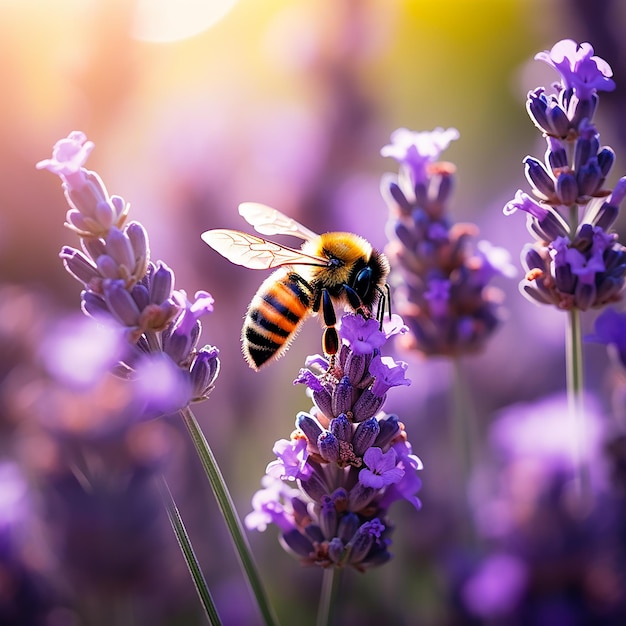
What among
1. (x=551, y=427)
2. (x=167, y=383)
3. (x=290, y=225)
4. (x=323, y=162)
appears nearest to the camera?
(x=167, y=383)

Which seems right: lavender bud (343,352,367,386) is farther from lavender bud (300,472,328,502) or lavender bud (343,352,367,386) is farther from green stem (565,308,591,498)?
green stem (565,308,591,498)

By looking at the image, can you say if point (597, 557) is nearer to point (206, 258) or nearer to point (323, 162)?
point (206, 258)

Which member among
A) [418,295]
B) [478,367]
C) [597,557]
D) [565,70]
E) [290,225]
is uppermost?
[565,70]

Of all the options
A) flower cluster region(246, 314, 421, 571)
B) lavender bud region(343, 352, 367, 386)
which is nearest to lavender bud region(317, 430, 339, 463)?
flower cluster region(246, 314, 421, 571)

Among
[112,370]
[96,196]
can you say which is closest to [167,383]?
[112,370]

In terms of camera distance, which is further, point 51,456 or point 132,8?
point 132,8

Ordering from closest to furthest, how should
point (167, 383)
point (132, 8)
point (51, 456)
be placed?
point (167, 383) → point (51, 456) → point (132, 8)

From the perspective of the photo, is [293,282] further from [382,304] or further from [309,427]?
[309,427]

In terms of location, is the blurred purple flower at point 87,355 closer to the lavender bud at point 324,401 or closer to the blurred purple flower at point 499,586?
the lavender bud at point 324,401
